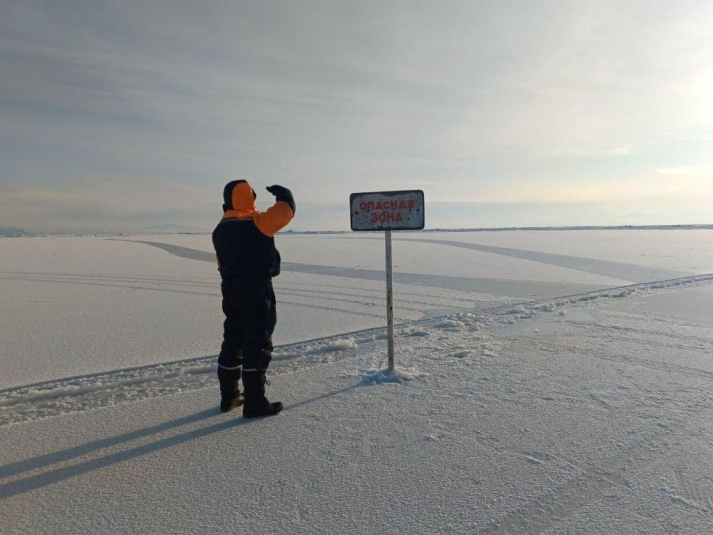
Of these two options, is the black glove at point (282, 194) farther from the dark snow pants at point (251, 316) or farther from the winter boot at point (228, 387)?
the winter boot at point (228, 387)

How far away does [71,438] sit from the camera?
9.61 ft

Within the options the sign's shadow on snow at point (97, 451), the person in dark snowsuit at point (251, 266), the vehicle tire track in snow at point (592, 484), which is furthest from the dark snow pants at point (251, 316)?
the vehicle tire track in snow at point (592, 484)

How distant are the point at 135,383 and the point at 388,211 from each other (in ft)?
9.16

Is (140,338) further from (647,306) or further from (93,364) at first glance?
(647,306)

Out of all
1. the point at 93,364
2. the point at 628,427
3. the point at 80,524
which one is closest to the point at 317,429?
the point at 80,524

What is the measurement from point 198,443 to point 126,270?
13.2 meters

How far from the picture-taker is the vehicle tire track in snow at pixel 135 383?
349 centimetres

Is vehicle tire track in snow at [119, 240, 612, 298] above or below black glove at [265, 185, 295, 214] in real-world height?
below

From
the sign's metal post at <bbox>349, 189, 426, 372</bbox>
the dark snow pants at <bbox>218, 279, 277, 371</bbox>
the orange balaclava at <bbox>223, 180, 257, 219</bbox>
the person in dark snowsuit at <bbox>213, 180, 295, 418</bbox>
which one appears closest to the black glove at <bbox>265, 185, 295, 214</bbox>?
the person in dark snowsuit at <bbox>213, 180, 295, 418</bbox>

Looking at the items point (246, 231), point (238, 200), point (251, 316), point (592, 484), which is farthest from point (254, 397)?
point (592, 484)

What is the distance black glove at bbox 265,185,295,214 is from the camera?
326 cm

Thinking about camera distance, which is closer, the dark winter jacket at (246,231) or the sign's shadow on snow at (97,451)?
the sign's shadow on snow at (97,451)

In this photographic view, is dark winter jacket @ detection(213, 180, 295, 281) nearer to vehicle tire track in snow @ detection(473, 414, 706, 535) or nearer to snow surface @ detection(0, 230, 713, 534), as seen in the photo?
snow surface @ detection(0, 230, 713, 534)

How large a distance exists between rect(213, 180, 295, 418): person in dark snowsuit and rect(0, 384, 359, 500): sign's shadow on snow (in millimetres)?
277
